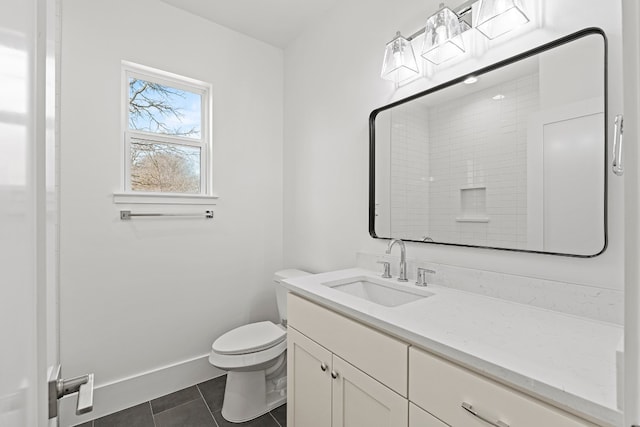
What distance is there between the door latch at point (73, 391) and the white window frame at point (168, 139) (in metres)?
1.66

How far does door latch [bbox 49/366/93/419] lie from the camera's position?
0.48 metres

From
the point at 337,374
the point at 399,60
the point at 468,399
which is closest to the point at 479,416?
the point at 468,399

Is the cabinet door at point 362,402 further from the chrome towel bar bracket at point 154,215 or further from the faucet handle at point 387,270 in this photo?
the chrome towel bar bracket at point 154,215

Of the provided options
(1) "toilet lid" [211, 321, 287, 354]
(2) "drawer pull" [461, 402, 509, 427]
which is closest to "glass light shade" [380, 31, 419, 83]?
→ (2) "drawer pull" [461, 402, 509, 427]

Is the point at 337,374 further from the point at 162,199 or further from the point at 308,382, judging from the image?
the point at 162,199

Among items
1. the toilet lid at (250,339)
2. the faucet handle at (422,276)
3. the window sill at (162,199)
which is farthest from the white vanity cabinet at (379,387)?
the window sill at (162,199)

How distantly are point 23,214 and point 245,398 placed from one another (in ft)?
6.20

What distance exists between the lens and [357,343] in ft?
3.67

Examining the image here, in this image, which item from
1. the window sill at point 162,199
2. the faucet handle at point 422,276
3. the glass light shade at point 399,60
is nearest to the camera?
the faucet handle at point 422,276

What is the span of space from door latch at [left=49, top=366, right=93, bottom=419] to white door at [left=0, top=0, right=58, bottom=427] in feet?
0.20

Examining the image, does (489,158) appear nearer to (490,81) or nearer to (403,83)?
(490,81)

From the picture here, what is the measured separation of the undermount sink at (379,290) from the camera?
1444 millimetres

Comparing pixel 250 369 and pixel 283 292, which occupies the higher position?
pixel 283 292

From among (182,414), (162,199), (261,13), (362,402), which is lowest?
(182,414)
